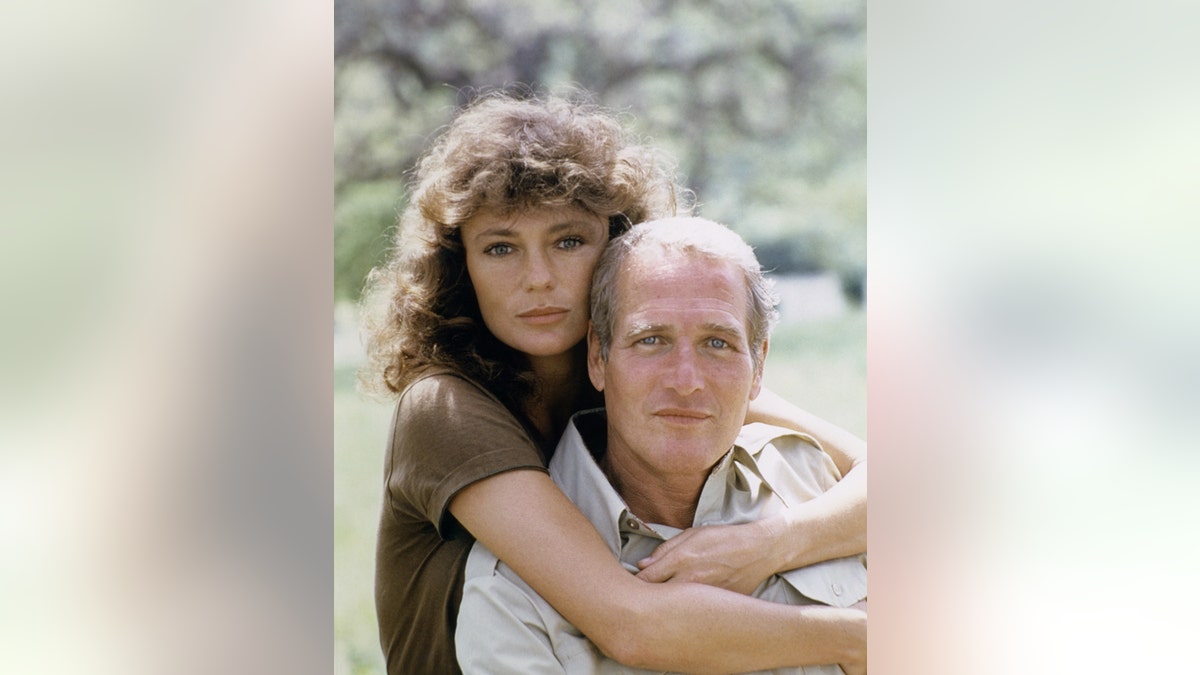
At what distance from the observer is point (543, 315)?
3004mm

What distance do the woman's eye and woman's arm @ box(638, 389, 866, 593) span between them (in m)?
0.69

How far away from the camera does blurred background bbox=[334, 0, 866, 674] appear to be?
121 inches

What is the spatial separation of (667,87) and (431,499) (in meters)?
1.38

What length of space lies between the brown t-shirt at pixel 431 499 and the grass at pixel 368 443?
0.15 feet

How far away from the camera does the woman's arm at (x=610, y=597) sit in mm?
2885

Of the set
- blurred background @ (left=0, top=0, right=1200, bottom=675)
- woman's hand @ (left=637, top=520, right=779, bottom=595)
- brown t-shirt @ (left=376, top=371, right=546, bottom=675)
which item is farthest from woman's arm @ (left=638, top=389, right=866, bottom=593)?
brown t-shirt @ (left=376, top=371, right=546, bottom=675)

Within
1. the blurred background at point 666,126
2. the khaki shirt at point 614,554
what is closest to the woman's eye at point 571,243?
the blurred background at point 666,126

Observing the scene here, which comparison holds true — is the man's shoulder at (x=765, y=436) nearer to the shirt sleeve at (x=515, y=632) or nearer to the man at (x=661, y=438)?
the man at (x=661, y=438)

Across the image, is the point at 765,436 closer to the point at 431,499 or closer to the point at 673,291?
the point at 673,291

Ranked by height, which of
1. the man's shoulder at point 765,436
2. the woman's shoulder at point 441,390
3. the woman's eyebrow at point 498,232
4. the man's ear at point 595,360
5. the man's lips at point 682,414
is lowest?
the man's shoulder at point 765,436
